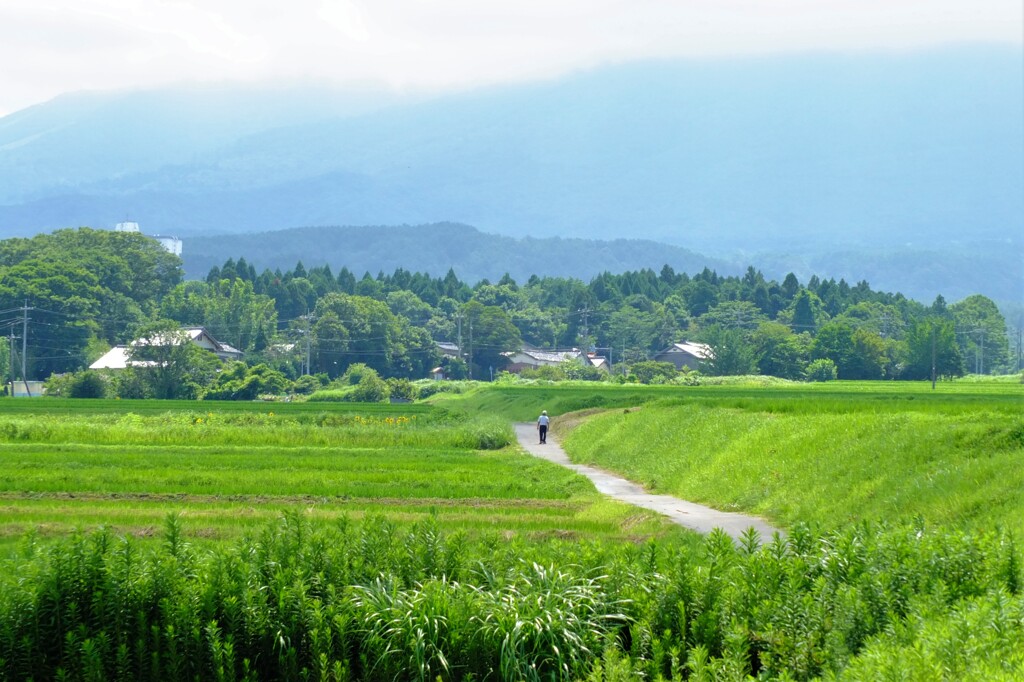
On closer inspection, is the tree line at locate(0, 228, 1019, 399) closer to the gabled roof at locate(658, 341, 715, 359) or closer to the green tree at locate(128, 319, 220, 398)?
the green tree at locate(128, 319, 220, 398)

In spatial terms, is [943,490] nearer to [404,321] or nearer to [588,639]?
[588,639]

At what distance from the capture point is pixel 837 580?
12383 mm

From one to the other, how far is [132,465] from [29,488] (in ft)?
21.1

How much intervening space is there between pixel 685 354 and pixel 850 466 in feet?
403

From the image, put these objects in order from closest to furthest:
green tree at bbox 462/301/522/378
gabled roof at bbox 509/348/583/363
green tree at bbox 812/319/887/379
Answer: green tree at bbox 812/319/887/379
green tree at bbox 462/301/522/378
gabled roof at bbox 509/348/583/363

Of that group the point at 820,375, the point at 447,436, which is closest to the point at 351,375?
the point at 820,375

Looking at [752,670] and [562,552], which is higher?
[562,552]

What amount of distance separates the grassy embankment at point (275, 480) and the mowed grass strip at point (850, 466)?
8.57 ft

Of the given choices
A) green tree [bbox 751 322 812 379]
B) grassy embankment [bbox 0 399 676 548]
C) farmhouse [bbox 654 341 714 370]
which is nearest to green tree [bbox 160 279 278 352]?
farmhouse [bbox 654 341 714 370]

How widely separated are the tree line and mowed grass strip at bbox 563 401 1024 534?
70.9m

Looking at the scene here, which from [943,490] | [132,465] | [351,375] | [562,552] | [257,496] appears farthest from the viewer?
[351,375]

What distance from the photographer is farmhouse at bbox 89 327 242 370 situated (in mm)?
103869

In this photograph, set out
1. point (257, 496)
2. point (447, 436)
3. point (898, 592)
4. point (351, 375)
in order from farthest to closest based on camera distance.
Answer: point (351, 375)
point (447, 436)
point (257, 496)
point (898, 592)

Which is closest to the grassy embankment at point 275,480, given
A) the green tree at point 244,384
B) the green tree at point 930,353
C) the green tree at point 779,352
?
the green tree at point 244,384
